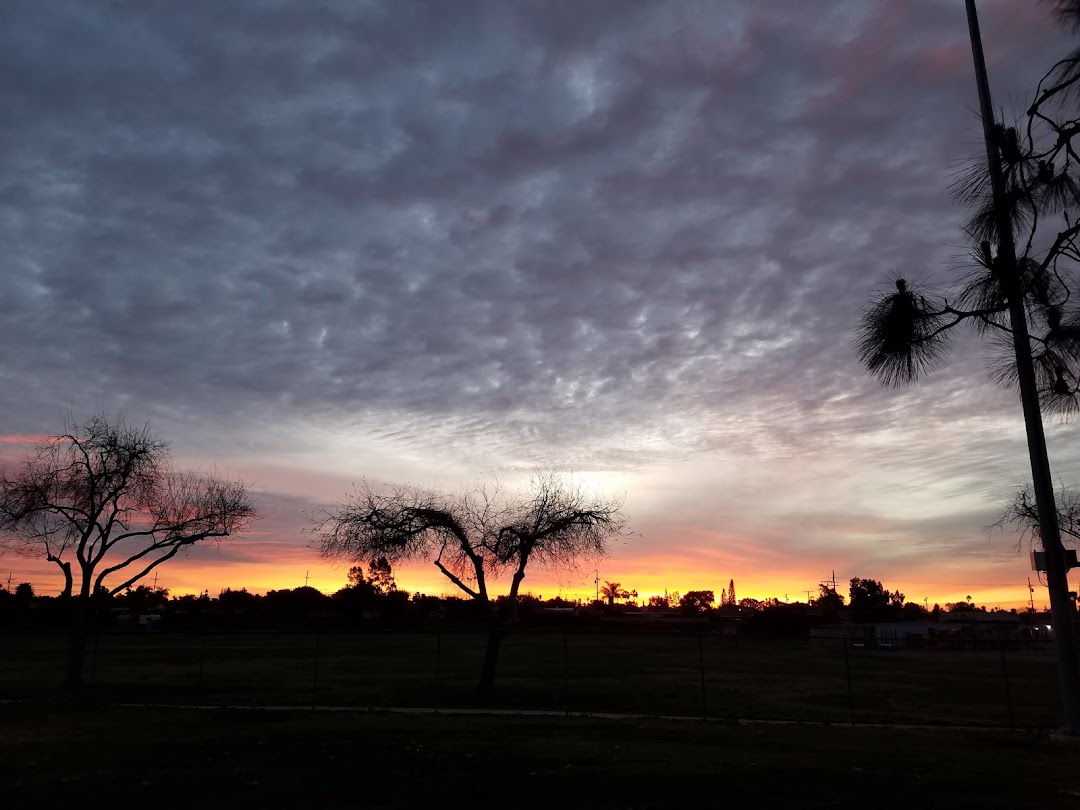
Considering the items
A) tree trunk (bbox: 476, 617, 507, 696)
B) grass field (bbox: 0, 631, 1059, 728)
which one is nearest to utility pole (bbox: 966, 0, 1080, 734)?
grass field (bbox: 0, 631, 1059, 728)

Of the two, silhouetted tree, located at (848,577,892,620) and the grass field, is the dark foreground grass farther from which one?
silhouetted tree, located at (848,577,892,620)

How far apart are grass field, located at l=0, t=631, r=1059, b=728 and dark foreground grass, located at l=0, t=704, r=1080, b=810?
4.78 metres

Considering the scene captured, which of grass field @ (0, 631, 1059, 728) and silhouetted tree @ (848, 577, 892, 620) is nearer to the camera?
grass field @ (0, 631, 1059, 728)

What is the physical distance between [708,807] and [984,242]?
7308mm

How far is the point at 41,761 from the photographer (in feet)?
40.8

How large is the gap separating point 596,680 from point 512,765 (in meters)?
22.0

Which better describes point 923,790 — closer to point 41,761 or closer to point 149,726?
point 41,761

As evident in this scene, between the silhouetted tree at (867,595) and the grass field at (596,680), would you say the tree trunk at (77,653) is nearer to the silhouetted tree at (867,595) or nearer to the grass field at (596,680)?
the grass field at (596,680)

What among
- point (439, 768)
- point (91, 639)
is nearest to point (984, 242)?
point (439, 768)

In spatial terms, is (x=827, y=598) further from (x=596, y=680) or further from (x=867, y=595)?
(x=596, y=680)

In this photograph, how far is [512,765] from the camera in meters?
12.1

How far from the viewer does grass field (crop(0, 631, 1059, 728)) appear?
923 inches

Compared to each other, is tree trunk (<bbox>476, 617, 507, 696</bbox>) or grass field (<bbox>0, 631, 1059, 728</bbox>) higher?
tree trunk (<bbox>476, 617, 507, 696</bbox>)

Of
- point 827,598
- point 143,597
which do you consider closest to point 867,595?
point 827,598
